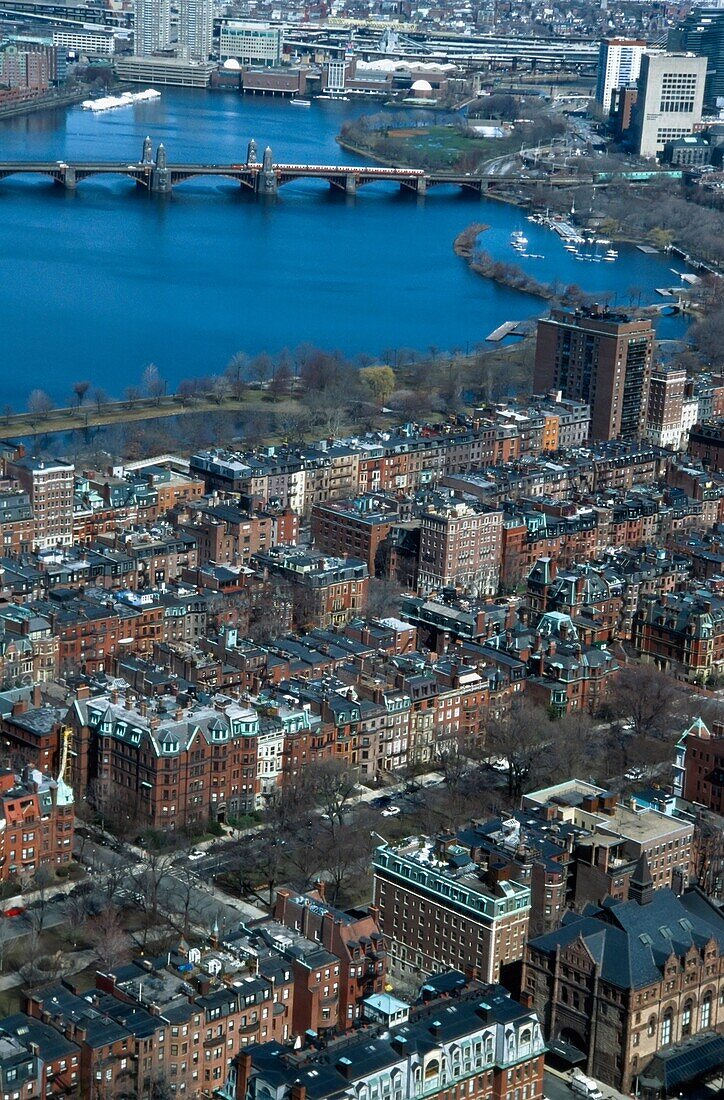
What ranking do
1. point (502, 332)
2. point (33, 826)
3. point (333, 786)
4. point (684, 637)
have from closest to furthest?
1. point (33, 826)
2. point (333, 786)
3. point (684, 637)
4. point (502, 332)

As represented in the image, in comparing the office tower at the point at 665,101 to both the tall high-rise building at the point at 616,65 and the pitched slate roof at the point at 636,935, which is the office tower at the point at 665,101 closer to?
the tall high-rise building at the point at 616,65

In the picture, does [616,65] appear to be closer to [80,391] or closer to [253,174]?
[253,174]

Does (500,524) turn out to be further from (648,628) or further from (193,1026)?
(193,1026)

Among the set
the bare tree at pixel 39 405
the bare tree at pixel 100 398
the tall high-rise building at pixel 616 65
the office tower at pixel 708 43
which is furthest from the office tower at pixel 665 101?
the bare tree at pixel 39 405

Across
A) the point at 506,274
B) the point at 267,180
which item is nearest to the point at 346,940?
the point at 506,274

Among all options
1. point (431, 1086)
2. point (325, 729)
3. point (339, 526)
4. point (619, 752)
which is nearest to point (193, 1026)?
point (431, 1086)
